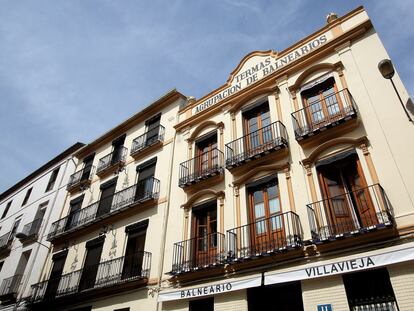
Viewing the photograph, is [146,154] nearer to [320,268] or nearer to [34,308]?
[34,308]

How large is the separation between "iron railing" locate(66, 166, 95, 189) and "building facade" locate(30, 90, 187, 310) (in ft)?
0.22

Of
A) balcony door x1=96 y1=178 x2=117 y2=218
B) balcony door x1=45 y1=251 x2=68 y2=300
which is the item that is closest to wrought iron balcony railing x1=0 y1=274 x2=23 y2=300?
balcony door x1=45 y1=251 x2=68 y2=300

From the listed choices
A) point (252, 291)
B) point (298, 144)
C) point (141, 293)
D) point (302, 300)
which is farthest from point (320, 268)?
point (141, 293)

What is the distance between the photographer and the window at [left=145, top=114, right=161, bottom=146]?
17.7 metres

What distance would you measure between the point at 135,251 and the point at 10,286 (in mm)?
10302

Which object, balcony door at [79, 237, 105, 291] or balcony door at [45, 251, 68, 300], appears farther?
balcony door at [45, 251, 68, 300]

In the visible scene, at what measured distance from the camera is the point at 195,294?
406 inches

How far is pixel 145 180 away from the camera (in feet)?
51.5

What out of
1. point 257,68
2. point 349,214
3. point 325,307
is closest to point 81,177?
point 257,68

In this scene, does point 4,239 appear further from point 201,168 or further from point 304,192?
point 304,192

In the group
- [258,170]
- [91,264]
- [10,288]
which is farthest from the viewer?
[10,288]

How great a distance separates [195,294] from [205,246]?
190 centimetres

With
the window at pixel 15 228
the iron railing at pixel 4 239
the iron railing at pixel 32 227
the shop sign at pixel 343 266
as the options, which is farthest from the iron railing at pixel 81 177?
the shop sign at pixel 343 266

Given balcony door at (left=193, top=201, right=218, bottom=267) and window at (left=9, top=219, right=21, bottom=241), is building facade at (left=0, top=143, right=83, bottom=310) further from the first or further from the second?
balcony door at (left=193, top=201, right=218, bottom=267)
